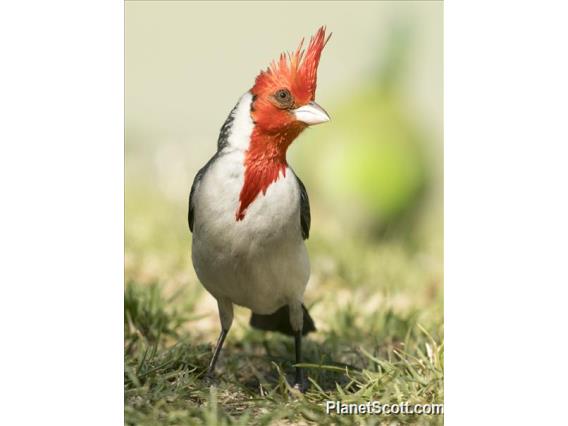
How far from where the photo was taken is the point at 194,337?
14.5 feet

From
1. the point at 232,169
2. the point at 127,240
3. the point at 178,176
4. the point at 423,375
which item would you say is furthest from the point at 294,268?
the point at 178,176

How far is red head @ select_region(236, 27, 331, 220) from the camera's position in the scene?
3672 millimetres

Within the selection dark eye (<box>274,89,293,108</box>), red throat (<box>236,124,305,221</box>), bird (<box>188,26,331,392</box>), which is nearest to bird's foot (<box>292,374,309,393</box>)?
bird (<box>188,26,331,392</box>)

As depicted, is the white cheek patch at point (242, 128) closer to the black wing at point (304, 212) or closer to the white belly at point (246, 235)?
the white belly at point (246, 235)

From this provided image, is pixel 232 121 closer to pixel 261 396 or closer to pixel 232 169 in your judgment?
pixel 232 169

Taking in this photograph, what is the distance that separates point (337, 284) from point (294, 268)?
168cm

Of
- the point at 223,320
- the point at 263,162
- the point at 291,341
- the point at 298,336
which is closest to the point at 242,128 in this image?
the point at 263,162

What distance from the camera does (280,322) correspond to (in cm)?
428

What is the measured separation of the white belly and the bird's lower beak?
25cm

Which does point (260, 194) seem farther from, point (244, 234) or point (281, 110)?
point (281, 110)

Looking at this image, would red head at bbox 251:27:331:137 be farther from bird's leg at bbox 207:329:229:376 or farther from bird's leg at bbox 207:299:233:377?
bird's leg at bbox 207:329:229:376

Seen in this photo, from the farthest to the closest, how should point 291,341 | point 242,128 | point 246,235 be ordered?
point 291,341 → point 242,128 → point 246,235

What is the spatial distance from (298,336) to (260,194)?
846 millimetres

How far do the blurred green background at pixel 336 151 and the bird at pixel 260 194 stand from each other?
151 millimetres
